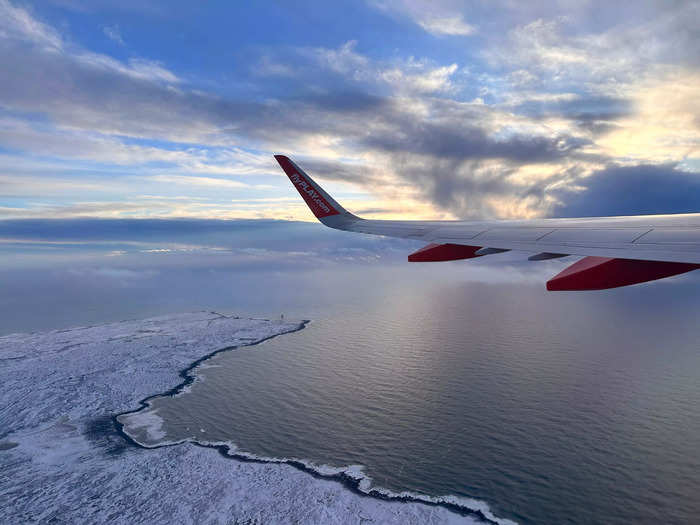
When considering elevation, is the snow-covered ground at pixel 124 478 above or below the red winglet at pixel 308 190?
below

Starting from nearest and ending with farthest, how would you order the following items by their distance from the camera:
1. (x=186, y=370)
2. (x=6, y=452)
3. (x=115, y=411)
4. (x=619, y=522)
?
(x=619, y=522)
(x=6, y=452)
(x=115, y=411)
(x=186, y=370)

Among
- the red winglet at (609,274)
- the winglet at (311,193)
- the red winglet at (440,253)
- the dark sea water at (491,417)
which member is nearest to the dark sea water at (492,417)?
the dark sea water at (491,417)

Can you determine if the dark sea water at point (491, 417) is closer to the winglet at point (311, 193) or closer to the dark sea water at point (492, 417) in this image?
the dark sea water at point (492, 417)

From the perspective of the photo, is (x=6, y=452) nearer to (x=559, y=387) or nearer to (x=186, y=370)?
(x=186, y=370)

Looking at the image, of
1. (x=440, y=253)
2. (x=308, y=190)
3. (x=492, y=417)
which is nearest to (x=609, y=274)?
(x=440, y=253)

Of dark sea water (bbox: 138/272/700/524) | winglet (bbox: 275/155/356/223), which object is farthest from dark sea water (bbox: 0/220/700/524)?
winglet (bbox: 275/155/356/223)

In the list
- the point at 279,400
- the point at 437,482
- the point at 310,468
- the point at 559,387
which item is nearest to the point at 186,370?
the point at 279,400

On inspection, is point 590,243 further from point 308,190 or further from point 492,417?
point 492,417
